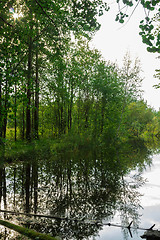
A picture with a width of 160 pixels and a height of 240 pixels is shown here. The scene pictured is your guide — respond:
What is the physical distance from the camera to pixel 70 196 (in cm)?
692

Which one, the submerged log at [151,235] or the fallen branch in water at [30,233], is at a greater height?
the fallen branch in water at [30,233]

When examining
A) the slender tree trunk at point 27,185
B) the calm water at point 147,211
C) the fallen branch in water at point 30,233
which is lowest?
the calm water at point 147,211

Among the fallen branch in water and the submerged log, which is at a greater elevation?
the fallen branch in water

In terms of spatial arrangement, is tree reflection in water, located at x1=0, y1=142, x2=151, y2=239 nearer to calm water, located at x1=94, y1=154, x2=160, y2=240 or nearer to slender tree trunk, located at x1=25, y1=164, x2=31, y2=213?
slender tree trunk, located at x1=25, y1=164, x2=31, y2=213

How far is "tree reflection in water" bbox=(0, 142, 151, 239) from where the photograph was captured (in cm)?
492

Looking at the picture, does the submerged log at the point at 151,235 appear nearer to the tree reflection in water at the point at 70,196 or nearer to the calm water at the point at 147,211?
the calm water at the point at 147,211

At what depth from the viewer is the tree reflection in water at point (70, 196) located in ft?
16.1

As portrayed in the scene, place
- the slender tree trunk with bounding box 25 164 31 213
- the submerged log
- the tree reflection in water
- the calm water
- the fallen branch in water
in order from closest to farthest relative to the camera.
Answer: the fallen branch in water < the submerged log < the calm water < the tree reflection in water < the slender tree trunk with bounding box 25 164 31 213

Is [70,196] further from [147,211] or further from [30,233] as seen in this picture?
[30,233]

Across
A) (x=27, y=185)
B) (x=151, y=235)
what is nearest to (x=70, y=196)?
(x=27, y=185)

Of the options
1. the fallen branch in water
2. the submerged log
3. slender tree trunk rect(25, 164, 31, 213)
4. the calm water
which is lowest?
the calm water

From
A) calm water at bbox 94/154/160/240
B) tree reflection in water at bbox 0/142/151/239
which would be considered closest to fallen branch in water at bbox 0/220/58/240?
tree reflection in water at bbox 0/142/151/239

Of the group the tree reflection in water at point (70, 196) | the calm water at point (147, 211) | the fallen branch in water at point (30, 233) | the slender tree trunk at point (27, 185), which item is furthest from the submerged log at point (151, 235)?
the slender tree trunk at point (27, 185)

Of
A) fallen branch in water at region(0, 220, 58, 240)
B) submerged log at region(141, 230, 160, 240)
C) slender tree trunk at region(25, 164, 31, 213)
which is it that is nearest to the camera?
fallen branch in water at region(0, 220, 58, 240)
